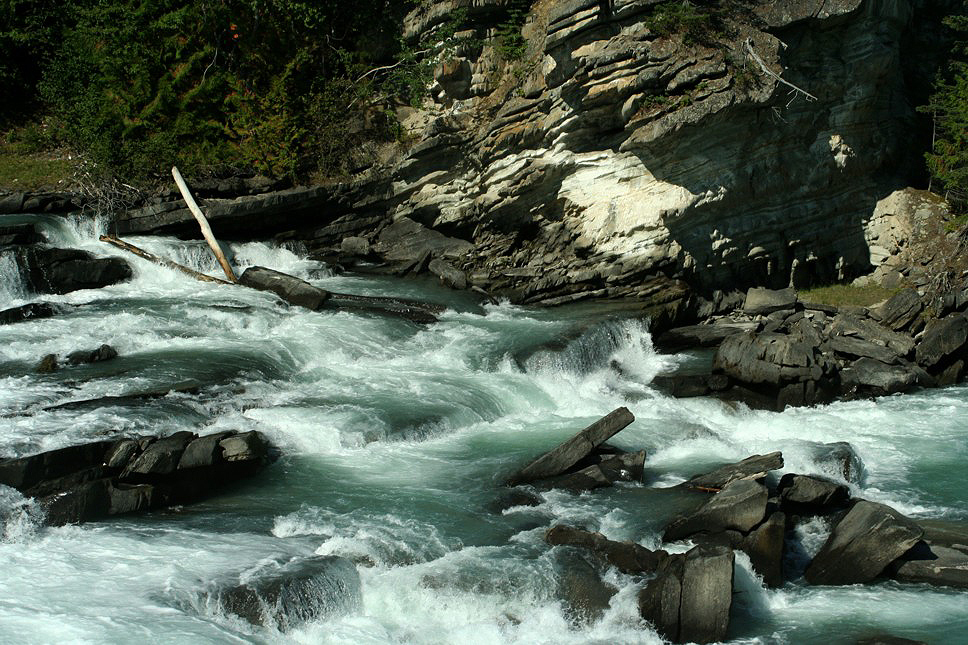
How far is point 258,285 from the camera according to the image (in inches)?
704

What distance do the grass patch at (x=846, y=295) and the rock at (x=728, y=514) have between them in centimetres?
974

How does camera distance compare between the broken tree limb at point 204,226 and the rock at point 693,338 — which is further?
the broken tree limb at point 204,226

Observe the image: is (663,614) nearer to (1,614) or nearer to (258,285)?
(1,614)

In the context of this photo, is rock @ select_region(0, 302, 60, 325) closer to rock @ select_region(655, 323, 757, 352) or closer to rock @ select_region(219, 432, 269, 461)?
rock @ select_region(219, 432, 269, 461)

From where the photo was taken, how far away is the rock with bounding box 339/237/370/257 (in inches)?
828

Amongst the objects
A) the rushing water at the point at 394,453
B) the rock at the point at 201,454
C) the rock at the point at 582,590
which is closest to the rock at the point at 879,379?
the rushing water at the point at 394,453

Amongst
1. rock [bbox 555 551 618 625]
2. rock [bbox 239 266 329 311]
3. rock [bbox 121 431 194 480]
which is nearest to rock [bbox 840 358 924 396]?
rock [bbox 555 551 618 625]

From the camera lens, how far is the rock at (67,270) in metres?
16.6

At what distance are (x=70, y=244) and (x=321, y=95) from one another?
7.38 m

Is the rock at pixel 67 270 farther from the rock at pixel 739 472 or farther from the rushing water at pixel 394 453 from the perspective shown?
the rock at pixel 739 472

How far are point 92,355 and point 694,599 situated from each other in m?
9.57

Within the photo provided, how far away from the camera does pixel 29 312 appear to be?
15062 mm

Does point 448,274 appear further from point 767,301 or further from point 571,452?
point 571,452

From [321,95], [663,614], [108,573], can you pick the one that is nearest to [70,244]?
[321,95]
